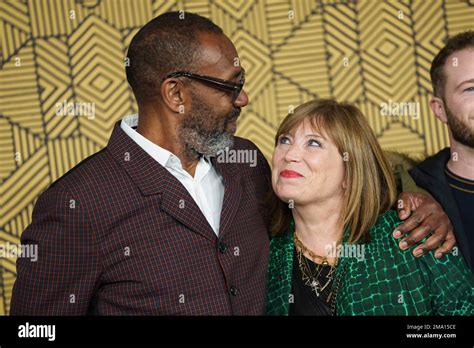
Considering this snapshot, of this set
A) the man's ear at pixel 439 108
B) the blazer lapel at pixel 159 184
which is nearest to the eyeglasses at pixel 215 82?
the blazer lapel at pixel 159 184

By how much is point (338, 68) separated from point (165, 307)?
46.9 inches

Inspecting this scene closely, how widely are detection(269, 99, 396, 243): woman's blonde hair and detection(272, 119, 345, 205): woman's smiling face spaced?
0.02 meters

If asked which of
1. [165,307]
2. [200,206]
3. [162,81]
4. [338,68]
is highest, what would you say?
[338,68]

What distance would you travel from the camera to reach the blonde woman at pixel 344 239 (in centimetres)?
211

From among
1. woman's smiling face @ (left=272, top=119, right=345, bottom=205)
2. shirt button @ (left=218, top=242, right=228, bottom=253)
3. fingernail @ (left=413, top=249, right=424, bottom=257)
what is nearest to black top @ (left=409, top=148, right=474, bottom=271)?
fingernail @ (left=413, top=249, right=424, bottom=257)

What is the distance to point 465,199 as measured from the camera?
2229 millimetres

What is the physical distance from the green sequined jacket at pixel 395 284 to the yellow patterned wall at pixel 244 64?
0.72m

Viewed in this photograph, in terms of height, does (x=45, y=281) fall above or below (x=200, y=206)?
below

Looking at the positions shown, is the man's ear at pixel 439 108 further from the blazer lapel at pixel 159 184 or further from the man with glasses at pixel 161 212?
the blazer lapel at pixel 159 184

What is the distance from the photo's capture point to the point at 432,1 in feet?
8.53

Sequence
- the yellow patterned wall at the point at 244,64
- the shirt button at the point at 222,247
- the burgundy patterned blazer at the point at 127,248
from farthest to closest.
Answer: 1. the yellow patterned wall at the point at 244,64
2. the shirt button at the point at 222,247
3. the burgundy patterned blazer at the point at 127,248

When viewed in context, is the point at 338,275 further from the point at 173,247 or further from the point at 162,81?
the point at 162,81

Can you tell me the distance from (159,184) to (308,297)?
0.55 metres
